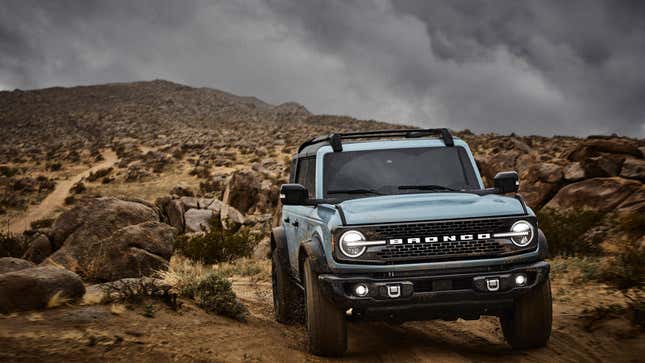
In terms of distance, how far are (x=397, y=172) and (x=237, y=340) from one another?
2313mm

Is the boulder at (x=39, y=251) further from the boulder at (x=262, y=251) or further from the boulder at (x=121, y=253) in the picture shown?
the boulder at (x=262, y=251)

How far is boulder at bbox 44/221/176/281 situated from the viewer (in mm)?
8977

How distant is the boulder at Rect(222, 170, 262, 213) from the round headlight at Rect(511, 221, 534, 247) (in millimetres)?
17746

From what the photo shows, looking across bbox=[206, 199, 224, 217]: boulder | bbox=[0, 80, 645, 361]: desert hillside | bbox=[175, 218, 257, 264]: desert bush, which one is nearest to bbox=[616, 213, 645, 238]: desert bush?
bbox=[0, 80, 645, 361]: desert hillside

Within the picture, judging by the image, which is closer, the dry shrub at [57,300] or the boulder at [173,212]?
the dry shrub at [57,300]

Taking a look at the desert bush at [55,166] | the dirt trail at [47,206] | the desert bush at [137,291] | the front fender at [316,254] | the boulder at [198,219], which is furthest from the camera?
the desert bush at [55,166]

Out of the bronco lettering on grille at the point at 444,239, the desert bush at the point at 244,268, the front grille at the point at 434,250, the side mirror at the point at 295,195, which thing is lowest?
the desert bush at the point at 244,268

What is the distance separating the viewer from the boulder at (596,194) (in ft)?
43.7

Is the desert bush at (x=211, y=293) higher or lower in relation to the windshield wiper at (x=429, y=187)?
lower

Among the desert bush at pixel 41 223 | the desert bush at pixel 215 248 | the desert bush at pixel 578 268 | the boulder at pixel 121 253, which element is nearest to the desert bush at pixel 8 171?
the desert bush at pixel 41 223

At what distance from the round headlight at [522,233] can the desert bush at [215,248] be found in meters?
9.72

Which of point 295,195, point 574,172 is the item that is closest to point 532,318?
→ point 295,195

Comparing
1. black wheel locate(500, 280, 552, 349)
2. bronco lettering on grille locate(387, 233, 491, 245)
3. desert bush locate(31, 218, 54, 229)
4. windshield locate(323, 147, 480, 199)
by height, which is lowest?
black wheel locate(500, 280, 552, 349)

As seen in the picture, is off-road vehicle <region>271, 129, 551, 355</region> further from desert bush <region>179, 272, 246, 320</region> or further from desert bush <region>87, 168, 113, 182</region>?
desert bush <region>87, 168, 113, 182</region>
